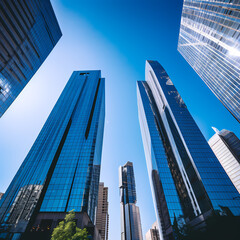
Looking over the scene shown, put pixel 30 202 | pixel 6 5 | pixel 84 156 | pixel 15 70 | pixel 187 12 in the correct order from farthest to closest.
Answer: pixel 187 12 < pixel 84 156 < pixel 30 202 < pixel 15 70 < pixel 6 5

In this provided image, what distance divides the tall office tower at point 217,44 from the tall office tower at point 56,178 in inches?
2757

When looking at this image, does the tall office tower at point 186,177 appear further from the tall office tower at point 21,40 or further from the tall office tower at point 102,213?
the tall office tower at point 21,40

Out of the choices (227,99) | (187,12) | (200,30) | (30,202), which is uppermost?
(187,12)

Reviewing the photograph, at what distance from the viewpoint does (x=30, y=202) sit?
46.6m

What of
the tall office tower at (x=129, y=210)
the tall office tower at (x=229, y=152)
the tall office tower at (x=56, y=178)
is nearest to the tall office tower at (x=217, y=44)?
the tall office tower at (x=229, y=152)

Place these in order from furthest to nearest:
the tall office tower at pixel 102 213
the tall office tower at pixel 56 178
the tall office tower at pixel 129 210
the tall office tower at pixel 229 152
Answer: the tall office tower at pixel 129 210 < the tall office tower at pixel 102 213 < the tall office tower at pixel 229 152 < the tall office tower at pixel 56 178

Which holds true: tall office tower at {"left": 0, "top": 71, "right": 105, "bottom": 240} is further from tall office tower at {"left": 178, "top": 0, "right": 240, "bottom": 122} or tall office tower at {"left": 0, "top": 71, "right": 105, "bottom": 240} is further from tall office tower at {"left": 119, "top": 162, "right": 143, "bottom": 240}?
tall office tower at {"left": 119, "top": 162, "right": 143, "bottom": 240}

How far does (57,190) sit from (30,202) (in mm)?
8927

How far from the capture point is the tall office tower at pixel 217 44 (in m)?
49.4

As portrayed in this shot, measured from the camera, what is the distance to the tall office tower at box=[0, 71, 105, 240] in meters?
43.1

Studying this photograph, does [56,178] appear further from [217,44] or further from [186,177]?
[217,44]

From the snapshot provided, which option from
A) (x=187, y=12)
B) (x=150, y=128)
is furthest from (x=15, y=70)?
(x=187, y=12)

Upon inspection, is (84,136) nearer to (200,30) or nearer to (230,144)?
(200,30)

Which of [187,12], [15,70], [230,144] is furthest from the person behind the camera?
[230,144]
